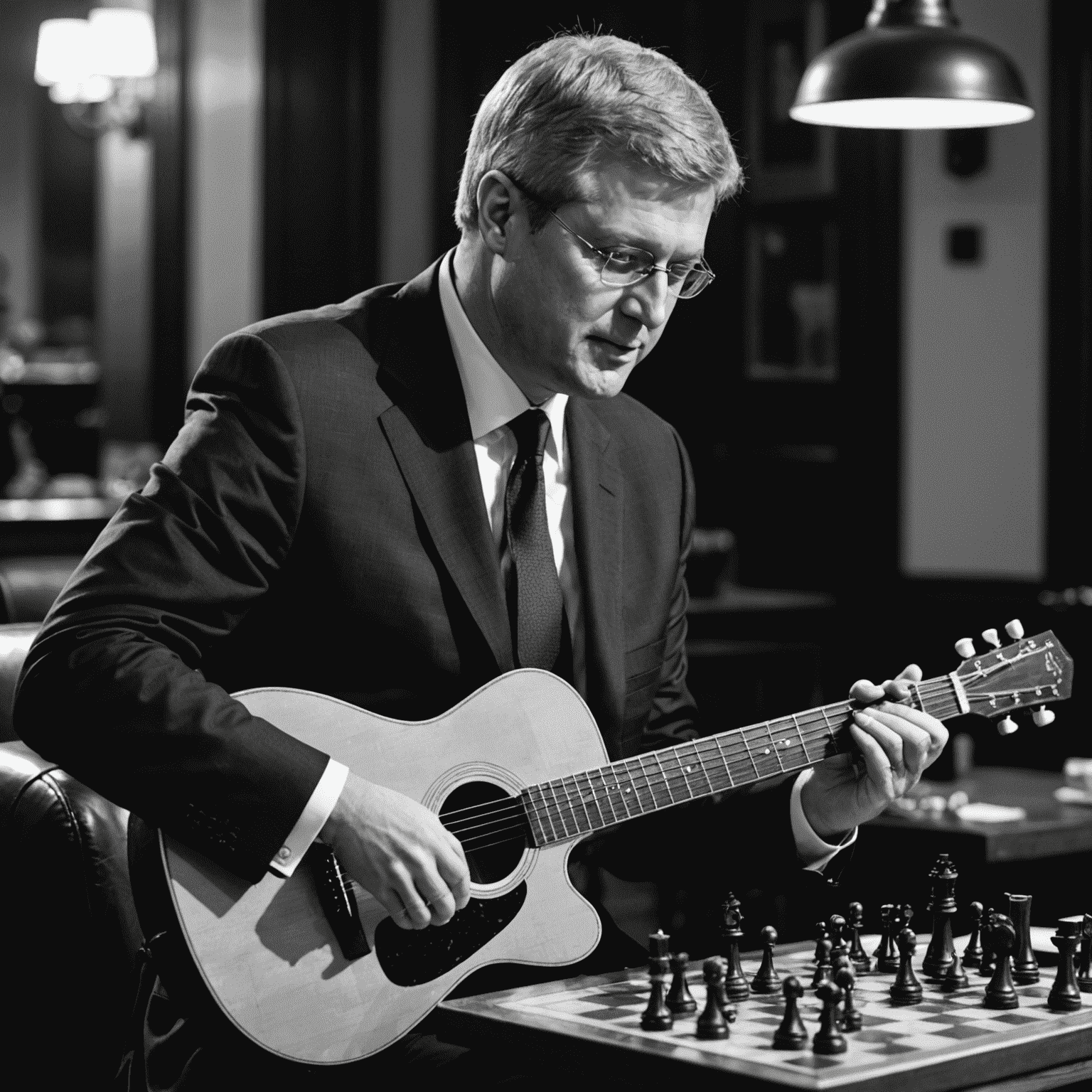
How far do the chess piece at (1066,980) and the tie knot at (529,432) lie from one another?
843 millimetres

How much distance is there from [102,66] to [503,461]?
6092 millimetres

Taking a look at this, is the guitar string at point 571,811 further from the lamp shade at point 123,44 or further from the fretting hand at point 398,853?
the lamp shade at point 123,44

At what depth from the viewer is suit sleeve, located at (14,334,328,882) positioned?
186 cm

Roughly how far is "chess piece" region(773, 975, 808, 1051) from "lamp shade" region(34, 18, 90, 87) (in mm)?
6969

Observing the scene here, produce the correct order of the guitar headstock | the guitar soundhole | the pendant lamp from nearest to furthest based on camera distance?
1. the guitar soundhole
2. the guitar headstock
3. the pendant lamp

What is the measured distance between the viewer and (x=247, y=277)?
767 centimetres

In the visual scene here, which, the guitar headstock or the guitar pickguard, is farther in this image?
the guitar headstock

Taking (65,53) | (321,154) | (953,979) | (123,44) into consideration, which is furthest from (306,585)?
(65,53)

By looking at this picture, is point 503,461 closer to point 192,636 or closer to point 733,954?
point 192,636

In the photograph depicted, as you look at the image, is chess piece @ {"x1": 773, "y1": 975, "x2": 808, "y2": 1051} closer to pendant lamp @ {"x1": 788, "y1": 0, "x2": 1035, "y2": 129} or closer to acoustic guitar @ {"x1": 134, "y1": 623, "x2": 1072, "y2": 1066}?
acoustic guitar @ {"x1": 134, "y1": 623, "x2": 1072, "y2": 1066}

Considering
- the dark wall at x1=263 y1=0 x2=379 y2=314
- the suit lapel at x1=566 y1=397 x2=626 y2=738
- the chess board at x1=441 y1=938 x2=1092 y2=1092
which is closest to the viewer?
the chess board at x1=441 y1=938 x2=1092 y2=1092

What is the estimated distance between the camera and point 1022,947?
6.17 feet

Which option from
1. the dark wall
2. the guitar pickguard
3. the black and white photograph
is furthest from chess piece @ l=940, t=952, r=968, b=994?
the dark wall

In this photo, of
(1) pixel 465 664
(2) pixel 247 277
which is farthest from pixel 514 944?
(2) pixel 247 277
